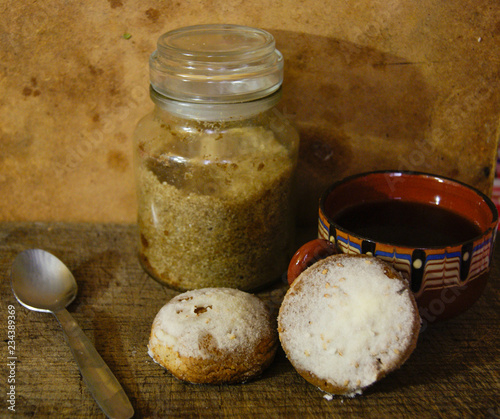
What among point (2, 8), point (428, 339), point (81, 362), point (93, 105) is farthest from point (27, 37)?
point (428, 339)

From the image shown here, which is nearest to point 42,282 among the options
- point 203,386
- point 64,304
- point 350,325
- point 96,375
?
point 64,304

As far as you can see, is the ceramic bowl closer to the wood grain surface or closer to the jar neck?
the wood grain surface

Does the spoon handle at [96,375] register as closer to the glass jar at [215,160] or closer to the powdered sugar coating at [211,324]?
the powdered sugar coating at [211,324]

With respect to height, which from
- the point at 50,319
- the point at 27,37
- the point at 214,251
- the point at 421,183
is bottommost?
the point at 50,319

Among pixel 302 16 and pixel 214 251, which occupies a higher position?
pixel 302 16

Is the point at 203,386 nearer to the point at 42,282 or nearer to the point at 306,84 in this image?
the point at 42,282

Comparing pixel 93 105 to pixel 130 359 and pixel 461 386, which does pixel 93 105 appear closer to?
pixel 130 359

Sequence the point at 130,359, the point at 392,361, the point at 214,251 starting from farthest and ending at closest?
1. the point at 214,251
2. the point at 130,359
3. the point at 392,361
